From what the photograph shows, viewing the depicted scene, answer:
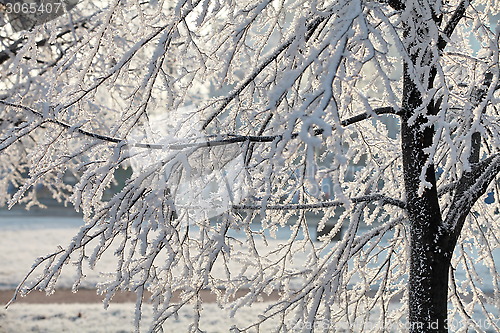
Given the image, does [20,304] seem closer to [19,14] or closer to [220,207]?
[19,14]

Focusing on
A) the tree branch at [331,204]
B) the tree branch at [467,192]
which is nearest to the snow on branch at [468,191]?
the tree branch at [467,192]

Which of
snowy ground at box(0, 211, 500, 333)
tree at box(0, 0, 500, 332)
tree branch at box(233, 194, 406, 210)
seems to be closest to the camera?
tree at box(0, 0, 500, 332)

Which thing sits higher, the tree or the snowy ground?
the tree

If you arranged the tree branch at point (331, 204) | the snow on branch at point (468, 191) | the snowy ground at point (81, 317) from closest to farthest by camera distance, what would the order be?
the tree branch at point (331, 204), the snow on branch at point (468, 191), the snowy ground at point (81, 317)

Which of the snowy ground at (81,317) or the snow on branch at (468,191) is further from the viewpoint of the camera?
the snowy ground at (81,317)

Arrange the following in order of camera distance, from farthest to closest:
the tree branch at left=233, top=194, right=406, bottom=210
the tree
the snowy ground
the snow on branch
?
the snowy ground → the snow on branch → the tree branch at left=233, top=194, right=406, bottom=210 → the tree

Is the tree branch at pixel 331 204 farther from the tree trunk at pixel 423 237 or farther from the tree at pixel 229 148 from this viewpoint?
the tree trunk at pixel 423 237

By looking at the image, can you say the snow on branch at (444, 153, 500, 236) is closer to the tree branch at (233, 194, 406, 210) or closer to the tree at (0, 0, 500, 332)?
the tree at (0, 0, 500, 332)

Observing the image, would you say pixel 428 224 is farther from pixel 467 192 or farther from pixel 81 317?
pixel 81 317

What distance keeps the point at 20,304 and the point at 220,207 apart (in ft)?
21.3

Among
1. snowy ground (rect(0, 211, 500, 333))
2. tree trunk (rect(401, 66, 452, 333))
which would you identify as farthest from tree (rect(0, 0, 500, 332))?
snowy ground (rect(0, 211, 500, 333))

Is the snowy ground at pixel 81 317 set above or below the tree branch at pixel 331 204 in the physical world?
below

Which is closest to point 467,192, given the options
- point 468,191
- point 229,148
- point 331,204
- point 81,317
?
point 468,191

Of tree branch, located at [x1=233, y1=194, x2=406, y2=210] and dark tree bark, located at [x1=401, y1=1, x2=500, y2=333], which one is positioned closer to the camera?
tree branch, located at [x1=233, y1=194, x2=406, y2=210]
